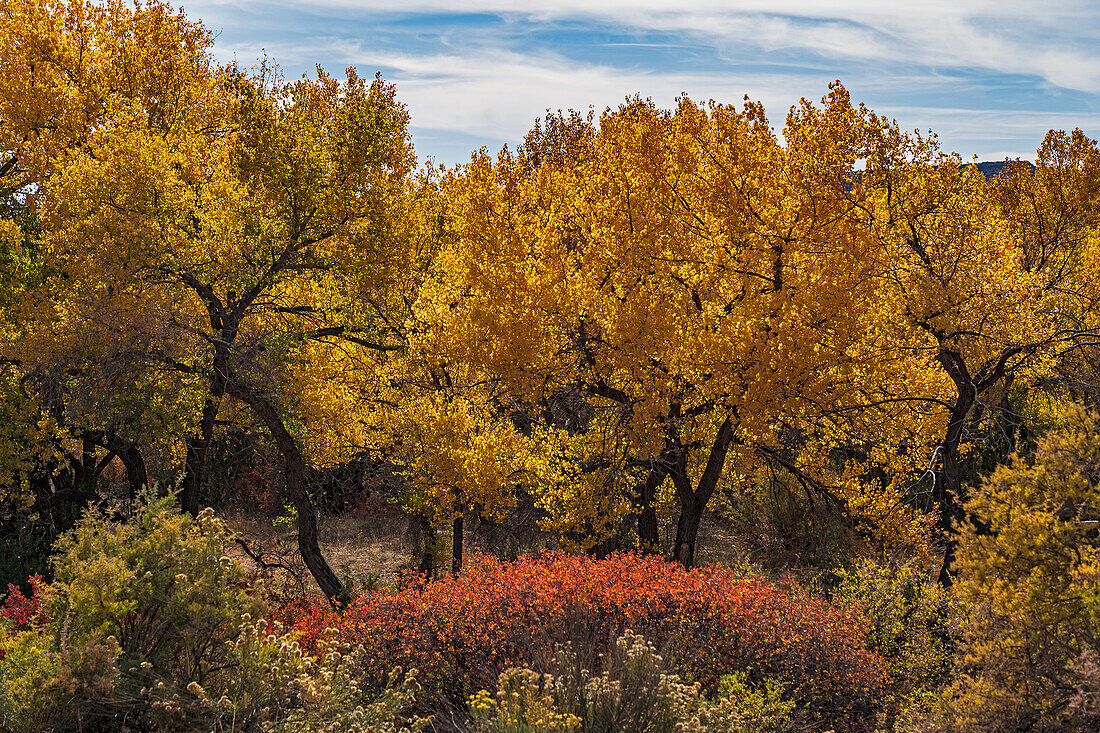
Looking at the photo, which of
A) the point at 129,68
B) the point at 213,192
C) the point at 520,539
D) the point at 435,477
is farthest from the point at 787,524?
the point at 129,68

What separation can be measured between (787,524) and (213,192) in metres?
11.8

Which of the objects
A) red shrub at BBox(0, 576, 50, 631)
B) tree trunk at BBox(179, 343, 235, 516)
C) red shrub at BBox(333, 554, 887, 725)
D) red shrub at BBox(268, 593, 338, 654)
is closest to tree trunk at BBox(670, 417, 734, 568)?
red shrub at BBox(333, 554, 887, 725)

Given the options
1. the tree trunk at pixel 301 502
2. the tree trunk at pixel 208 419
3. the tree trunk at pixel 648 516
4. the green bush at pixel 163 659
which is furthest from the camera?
the tree trunk at pixel 648 516

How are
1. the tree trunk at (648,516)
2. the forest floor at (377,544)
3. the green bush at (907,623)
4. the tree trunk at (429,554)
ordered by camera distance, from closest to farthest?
the green bush at (907,623), the tree trunk at (648,516), the forest floor at (377,544), the tree trunk at (429,554)

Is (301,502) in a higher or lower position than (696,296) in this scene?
lower

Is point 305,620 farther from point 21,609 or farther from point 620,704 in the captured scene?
point 620,704

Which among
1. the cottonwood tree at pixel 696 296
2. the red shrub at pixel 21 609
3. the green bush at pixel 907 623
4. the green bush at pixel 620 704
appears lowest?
the red shrub at pixel 21 609

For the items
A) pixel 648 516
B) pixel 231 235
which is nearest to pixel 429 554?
pixel 648 516

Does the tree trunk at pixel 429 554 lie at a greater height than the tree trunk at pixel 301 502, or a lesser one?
lesser

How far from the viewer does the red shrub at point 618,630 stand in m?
6.66

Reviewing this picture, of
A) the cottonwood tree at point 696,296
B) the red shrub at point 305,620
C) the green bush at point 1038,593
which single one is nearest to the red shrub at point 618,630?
the red shrub at point 305,620

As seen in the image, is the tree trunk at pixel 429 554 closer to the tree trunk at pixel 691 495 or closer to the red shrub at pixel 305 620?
the red shrub at pixel 305 620

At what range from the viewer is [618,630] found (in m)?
7.00

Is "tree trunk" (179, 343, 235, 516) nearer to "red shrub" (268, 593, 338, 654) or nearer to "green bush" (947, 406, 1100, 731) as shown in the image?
"red shrub" (268, 593, 338, 654)
